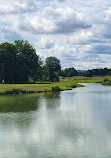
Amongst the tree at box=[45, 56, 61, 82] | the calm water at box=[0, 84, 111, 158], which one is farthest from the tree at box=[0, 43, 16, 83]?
the calm water at box=[0, 84, 111, 158]

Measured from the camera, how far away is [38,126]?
95.1 ft

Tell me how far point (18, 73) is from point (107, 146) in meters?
98.6

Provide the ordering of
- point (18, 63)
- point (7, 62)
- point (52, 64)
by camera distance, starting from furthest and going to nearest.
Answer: point (52, 64) → point (18, 63) → point (7, 62)

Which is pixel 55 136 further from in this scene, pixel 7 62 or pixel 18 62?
pixel 18 62

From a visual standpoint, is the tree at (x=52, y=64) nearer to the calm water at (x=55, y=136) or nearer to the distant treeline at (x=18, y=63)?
the distant treeline at (x=18, y=63)

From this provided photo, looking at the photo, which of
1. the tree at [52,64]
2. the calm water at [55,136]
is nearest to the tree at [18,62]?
the tree at [52,64]

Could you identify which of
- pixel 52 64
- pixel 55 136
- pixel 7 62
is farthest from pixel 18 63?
pixel 55 136

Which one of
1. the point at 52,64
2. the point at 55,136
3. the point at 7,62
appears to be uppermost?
the point at 52,64

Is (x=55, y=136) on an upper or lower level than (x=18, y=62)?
lower

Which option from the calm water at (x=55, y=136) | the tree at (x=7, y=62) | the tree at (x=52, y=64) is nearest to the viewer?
the calm water at (x=55, y=136)

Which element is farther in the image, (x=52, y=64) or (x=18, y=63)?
(x=52, y=64)

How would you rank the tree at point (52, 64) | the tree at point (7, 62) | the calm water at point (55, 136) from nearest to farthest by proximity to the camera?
the calm water at point (55, 136) → the tree at point (7, 62) → the tree at point (52, 64)

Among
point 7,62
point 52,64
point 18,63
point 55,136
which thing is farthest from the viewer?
point 52,64

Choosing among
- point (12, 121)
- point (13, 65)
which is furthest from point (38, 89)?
point (12, 121)
